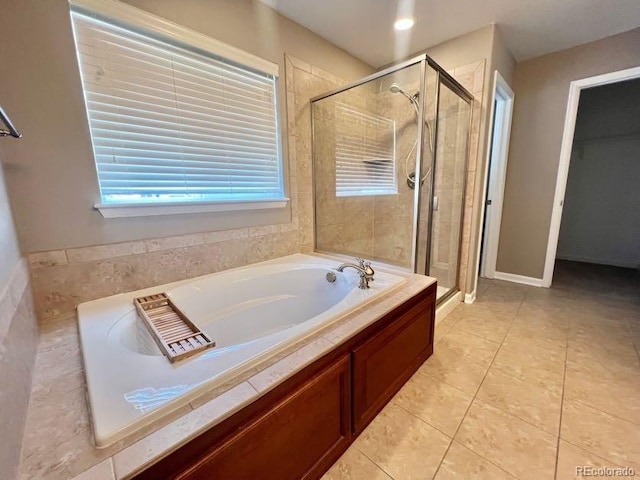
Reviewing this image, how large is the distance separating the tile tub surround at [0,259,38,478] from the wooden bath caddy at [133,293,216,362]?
335 mm

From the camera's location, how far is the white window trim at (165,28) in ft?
4.03

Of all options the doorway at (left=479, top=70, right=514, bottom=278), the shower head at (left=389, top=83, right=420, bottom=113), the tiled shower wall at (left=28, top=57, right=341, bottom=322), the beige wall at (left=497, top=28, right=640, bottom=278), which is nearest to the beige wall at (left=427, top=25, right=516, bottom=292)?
the doorway at (left=479, top=70, right=514, bottom=278)

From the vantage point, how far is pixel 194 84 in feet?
5.14

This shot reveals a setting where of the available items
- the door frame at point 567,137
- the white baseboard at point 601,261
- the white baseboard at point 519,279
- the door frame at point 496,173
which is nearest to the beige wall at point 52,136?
the door frame at point 496,173

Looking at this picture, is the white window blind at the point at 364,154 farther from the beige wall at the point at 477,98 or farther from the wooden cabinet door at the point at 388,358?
the wooden cabinet door at the point at 388,358

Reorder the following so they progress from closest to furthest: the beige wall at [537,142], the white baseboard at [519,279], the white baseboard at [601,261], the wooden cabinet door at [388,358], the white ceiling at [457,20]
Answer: the wooden cabinet door at [388,358] → the white ceiling at [457,20] → the beige wall at [537,142] → the white baseboard at [519,279] → the white baseboard at [601,261]

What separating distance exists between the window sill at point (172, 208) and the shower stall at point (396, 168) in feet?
2.22

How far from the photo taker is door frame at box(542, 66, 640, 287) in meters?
2.29

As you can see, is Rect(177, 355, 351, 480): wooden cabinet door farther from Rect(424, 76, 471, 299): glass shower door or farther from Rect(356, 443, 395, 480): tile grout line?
Rect(424, 76, 471, 299): glass shower door

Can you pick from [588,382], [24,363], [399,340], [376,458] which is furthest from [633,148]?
[24,363]

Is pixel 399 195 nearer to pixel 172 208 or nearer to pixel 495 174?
pixel 495 174

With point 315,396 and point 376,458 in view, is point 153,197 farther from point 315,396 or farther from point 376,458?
point 376,458

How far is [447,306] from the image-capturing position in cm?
231

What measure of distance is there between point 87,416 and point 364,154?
103 inches
